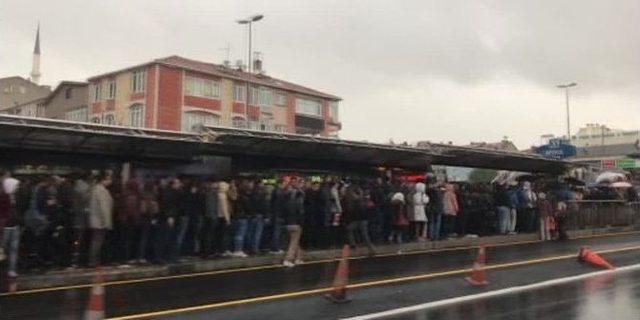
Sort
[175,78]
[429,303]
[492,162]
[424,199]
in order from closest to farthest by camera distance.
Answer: [429,303] < [424,199] < [492,162] < [175,78]

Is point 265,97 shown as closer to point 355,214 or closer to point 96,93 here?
point 96,93

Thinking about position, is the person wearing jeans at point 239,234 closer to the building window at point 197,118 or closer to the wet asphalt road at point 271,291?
the wet asphalt road at point 271,291

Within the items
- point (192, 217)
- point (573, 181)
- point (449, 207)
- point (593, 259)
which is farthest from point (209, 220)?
point (573, 181)

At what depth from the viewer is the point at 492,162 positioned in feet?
78.0

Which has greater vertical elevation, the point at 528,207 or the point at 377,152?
the point at 377,152

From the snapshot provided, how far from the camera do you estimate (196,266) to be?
45.6ft

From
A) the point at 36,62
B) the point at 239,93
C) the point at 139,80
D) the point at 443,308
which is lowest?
the point at 443,308

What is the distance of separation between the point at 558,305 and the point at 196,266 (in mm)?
7031

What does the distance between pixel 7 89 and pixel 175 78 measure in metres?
38.1

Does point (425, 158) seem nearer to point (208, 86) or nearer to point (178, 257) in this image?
point (178, 257)

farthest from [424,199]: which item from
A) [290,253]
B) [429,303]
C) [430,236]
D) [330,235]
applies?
[429,303]

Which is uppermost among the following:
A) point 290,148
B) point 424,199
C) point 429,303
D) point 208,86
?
point 208,86

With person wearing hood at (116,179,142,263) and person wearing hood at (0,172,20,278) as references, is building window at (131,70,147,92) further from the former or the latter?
person wearing hood at (0,172,20,278)

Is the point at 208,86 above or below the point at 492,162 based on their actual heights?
above
